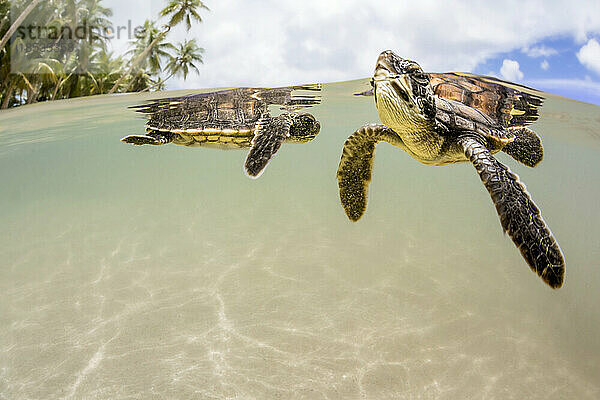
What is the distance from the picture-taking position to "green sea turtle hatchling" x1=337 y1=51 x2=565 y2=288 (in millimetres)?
2445

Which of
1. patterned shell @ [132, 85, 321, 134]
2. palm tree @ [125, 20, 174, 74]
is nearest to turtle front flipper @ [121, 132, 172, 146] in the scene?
patterned shell @ [132, 85, 321, 134]

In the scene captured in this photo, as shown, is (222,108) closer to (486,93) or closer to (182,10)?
(486,93)

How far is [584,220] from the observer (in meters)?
21.3

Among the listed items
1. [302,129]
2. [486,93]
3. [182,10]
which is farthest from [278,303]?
[182,10]

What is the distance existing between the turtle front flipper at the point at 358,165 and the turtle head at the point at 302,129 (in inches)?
85.8

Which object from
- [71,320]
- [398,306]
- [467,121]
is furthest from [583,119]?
[71,320]

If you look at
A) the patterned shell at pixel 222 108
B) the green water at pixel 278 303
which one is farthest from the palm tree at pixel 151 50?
the patterned shell at pixel 222 108

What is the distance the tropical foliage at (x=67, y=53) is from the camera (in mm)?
16312

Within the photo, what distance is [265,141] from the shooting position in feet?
17.8

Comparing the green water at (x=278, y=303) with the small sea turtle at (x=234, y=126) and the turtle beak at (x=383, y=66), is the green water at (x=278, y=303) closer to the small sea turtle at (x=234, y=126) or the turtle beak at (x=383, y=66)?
the small sea turtle at (x=234, y=126)

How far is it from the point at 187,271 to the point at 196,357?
3.38 m

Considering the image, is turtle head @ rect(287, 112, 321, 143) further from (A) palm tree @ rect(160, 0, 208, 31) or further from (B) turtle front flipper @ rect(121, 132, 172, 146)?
(A) palm tree @ rect(160, 0, 208, 31)

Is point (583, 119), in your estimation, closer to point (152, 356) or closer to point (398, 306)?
point (398, 306)

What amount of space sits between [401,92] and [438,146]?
930 mm
